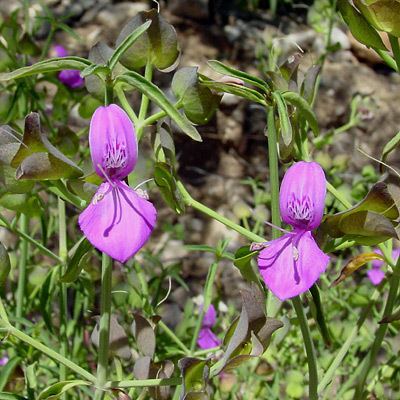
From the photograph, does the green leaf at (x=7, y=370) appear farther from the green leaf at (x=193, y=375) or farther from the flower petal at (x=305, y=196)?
the flower petal at (x=305, y=196)

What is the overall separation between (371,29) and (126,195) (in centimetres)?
26

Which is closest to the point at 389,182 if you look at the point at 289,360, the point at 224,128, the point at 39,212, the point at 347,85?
the point at 39,212

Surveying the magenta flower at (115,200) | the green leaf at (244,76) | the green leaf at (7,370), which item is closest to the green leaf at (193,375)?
the magenta flower at (115,200)

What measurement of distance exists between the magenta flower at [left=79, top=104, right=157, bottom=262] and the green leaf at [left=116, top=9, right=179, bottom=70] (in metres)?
0.10

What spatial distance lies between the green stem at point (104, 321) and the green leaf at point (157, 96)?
0.44 ft

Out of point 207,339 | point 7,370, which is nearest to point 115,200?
point 7,370

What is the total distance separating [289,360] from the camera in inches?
54.1

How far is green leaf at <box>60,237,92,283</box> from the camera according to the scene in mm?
680

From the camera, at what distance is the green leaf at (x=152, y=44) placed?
70cm

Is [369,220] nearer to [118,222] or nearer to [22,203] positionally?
[118,222]

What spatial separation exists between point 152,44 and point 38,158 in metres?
0.15

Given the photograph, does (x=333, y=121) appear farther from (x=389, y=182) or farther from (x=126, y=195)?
(x=126, y=195)

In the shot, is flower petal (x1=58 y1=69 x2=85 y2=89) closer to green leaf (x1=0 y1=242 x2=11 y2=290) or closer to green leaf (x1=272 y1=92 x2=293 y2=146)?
green leaf (x1=0 y1=242 x2=11 y2=290)

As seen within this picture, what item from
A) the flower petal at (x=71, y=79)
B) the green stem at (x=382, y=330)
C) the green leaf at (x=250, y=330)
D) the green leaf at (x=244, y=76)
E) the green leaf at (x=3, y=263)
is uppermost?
the green leaf at (x=244, y=76)
